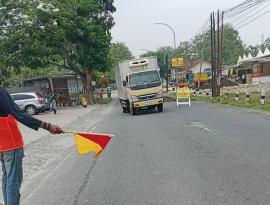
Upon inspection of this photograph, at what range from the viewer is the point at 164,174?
27.6 ft

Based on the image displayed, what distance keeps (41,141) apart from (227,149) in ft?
25.5

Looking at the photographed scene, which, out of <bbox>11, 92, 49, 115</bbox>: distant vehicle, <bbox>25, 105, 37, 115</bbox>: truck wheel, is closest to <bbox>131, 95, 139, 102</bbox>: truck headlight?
<bbox>11, 92, 49, 115</bbox>: distant vehicle

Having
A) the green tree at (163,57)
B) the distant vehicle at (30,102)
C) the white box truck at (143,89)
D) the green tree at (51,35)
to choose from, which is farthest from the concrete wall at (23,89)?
the white box truck at (143,89)

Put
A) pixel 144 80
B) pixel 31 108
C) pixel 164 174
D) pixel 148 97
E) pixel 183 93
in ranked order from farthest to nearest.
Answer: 1. pixel 31 108
2. pixel 183 93
3. pixel 144 80
4. pixel 148 97
5. pixel 164 174

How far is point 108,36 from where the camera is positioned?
4709cm

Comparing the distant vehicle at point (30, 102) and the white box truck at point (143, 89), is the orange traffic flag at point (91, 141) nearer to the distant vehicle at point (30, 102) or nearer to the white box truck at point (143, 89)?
the white box truck at point (143, 89)

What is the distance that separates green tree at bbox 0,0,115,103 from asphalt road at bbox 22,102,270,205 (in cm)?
3144

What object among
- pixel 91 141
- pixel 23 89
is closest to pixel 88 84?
pixel 23 89

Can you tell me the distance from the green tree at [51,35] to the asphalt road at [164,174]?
31444mm

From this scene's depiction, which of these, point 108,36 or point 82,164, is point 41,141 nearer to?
point 82,164

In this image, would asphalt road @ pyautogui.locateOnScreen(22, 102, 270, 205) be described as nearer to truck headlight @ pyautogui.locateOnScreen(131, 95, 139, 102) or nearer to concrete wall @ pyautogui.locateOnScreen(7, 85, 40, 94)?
truck headlight @ pyautogui.locateOnScreen(131, 95, 139, 102)

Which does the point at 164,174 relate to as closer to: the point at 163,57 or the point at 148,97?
the point at 148,97

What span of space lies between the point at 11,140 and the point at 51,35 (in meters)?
40.1

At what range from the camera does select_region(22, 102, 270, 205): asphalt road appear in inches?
265
